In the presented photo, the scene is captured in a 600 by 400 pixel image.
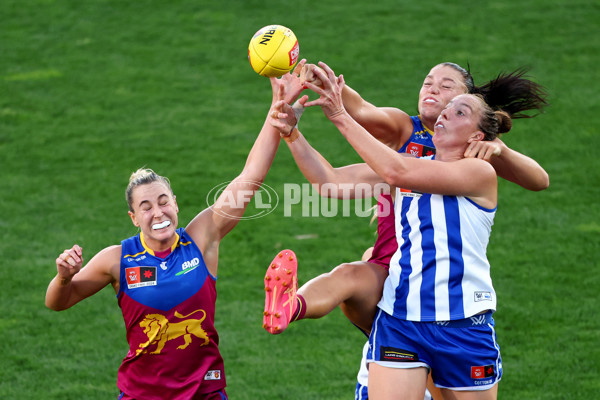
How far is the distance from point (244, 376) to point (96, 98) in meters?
6.30

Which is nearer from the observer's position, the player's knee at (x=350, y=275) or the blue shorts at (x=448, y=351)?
the blue shorts at (x=448, y=351)

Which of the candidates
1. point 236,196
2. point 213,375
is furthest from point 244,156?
point 213,375

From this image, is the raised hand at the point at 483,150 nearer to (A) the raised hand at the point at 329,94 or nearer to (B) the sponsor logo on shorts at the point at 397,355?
(A) the raised hand at the point at 329,94

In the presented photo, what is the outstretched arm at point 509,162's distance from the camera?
4.50m

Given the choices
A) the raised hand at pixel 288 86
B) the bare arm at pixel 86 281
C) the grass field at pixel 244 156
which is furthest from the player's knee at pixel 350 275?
the grass field at pixel 244 156

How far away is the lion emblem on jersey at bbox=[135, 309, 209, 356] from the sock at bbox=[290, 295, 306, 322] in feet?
1.70

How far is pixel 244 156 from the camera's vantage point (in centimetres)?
1070

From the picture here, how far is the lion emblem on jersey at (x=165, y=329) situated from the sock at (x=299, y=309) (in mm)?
517

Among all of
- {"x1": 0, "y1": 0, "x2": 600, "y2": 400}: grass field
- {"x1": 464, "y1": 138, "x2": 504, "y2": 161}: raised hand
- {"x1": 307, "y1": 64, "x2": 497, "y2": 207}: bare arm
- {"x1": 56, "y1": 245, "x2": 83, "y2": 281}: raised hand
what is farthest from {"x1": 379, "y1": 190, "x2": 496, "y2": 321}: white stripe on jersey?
{"x1": 0, "y1": 0, "x2": 600, "y2": 400}: grass field

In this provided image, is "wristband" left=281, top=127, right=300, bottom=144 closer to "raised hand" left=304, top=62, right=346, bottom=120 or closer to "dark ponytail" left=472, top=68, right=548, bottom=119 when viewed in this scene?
"raised hand" left=304, top=62, right=346, bottom=120

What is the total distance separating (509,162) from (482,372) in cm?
113

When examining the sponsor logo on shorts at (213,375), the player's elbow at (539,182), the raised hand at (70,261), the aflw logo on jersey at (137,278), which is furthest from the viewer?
the player's elbow at (539,182)

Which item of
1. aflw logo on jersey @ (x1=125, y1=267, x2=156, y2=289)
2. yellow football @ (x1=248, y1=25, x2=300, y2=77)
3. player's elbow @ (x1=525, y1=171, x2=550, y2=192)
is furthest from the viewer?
yellow football @ (x1=248, y1=25, x2=300, y2=77)

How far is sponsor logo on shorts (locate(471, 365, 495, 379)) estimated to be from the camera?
14.6 feet
